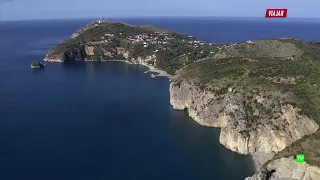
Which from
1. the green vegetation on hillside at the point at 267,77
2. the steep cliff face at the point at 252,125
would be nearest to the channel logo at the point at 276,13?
the steep cliff face at the point at 252,125

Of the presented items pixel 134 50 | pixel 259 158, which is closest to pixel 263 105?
pixel 259 158

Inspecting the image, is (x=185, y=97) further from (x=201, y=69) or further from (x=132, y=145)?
(x=132, y=145)

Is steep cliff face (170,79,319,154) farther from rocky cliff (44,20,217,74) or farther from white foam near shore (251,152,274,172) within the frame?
rocky cliff (44,20,217,74)

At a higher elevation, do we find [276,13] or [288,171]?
[276,13]

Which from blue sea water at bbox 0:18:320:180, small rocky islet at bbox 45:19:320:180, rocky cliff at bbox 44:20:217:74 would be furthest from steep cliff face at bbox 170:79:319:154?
rocky cliff at bbox 44:20:217:74

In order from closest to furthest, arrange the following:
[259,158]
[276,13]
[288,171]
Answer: [276,13]
[288,171]
[259,158]

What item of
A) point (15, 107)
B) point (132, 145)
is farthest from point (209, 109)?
point (15, 107)

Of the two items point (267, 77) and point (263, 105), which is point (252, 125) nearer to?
point (263, 105)
